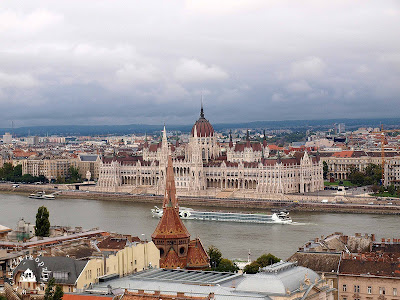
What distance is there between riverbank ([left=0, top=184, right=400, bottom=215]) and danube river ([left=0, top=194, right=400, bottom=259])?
171 centimetres

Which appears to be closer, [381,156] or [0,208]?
[0,208]

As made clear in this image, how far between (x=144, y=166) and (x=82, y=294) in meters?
52.9

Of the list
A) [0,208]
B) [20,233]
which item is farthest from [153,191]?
[20,233]

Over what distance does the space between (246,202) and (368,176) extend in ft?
48.6

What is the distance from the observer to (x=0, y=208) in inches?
2135

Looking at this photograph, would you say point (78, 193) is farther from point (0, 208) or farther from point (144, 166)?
point (0, 208)

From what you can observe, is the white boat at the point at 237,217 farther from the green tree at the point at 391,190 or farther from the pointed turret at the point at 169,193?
the pointed turret at the point at 169,193

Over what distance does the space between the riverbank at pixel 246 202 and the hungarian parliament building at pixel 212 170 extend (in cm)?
250

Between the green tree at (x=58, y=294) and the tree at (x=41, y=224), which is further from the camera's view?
the tree at (x=41, y=224)

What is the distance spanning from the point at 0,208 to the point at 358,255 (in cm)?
3390

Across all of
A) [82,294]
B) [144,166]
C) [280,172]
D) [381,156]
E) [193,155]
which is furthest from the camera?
[381,156]

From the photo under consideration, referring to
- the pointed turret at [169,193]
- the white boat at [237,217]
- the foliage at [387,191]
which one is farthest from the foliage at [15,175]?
the pointed turret at [169,193]

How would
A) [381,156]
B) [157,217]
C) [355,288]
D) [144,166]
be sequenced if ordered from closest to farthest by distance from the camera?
1. [355,288]
2. [157,217]
3. [144,166]
4. [381,156]

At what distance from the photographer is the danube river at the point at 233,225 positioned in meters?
37.0
